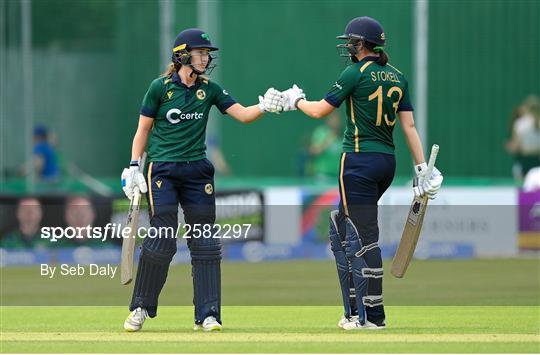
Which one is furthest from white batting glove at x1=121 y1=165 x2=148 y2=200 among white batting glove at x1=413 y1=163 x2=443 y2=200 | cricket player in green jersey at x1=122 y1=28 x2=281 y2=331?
white batting glove at x1=413 y1=163 x2=443 y2=200

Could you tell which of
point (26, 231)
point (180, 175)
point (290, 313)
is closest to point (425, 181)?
point (180, 175)

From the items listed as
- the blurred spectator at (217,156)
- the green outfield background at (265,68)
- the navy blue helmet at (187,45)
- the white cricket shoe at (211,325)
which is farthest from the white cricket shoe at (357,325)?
the blurred spectator at (217,156)

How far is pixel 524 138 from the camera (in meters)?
20.8

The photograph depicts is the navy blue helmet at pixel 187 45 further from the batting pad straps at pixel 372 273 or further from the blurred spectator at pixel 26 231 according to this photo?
the blurred spectator at pixel 26 231

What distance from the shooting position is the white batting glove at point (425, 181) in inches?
404

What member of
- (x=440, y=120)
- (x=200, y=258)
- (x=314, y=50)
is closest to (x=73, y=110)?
(x=314, y=50)

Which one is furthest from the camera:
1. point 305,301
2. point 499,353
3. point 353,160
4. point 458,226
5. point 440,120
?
point 440,120

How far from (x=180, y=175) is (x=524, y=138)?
454 inches

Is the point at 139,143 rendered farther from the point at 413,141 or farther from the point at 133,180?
the point at 413,141

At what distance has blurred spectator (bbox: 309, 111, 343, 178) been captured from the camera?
20891 millimetres

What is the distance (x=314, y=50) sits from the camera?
2108 cm

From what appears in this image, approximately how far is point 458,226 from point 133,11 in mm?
5706

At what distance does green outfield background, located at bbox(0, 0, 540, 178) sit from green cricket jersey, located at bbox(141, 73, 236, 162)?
34.4 feet

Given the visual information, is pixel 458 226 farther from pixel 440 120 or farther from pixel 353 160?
pixel 353 160
